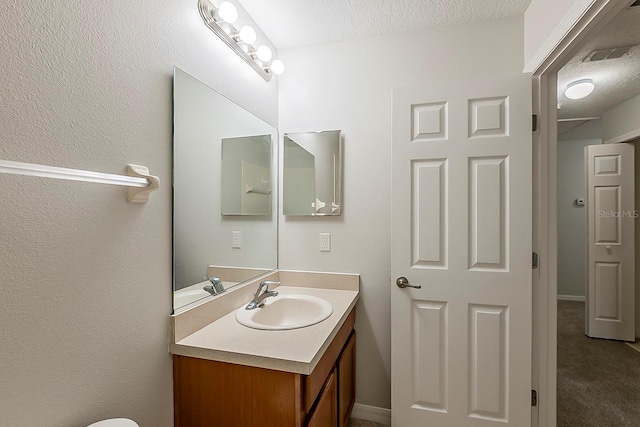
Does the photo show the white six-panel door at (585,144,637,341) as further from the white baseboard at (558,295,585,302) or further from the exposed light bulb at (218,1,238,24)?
the exposed light bulb at (218,1,238,24)

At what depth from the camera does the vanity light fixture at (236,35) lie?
1.27 m

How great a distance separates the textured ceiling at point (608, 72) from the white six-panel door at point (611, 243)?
452 mm

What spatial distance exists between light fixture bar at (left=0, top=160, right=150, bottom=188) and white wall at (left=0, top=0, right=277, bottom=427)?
3.0 inches

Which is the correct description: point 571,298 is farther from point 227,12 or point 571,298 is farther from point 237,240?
point 227,12

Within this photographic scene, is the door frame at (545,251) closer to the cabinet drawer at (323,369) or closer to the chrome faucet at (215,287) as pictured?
the cabinet drawer at (323,369)

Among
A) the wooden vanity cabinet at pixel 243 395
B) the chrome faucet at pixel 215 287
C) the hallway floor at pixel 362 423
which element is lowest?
the hallway floor at pixel 362 423

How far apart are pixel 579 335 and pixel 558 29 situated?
3280 millimetres

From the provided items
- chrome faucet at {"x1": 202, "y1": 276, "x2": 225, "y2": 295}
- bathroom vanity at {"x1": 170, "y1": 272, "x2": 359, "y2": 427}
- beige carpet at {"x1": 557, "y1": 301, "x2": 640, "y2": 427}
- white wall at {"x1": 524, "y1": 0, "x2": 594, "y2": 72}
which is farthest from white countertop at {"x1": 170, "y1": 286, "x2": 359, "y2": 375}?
beige carpet at {"x1": 557, "y1": 301, "x2": 640, "y2": 427}

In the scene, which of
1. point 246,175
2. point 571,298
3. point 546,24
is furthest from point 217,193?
point 571,298

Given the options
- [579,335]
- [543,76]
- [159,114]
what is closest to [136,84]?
[159,114]

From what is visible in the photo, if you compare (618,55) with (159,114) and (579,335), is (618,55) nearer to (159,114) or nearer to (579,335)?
(579,335)

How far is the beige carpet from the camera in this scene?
1809 mm

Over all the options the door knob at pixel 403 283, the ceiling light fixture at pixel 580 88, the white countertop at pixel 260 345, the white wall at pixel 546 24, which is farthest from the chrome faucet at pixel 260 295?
the ceiling light fixture at pixel 580 88

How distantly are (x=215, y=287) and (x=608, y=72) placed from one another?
3295 mm
